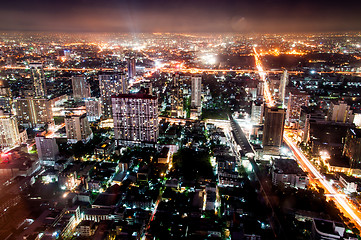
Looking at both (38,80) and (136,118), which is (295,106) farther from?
(38,80)

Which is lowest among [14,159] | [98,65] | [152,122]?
[14,159]

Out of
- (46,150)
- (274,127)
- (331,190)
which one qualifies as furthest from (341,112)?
(46,150)

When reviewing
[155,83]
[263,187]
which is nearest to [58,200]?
[263,187]

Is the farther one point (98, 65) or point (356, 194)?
point (98, 65)

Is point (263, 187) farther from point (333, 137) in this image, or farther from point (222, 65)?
point (222, 65)

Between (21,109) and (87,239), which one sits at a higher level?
(21,109)

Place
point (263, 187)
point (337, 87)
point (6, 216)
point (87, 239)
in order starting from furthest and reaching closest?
point (337, 87) → point (263, 187) → point (6, 216) → point (87, 239)

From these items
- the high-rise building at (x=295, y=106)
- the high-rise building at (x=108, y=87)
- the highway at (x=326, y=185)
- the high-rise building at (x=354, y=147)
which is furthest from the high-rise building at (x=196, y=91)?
the high-rise building at (x=354, y=147)
